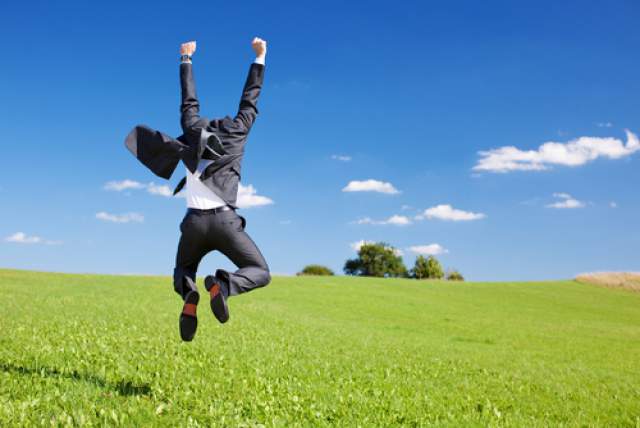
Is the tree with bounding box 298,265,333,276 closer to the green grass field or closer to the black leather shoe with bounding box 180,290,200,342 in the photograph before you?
the green grass field

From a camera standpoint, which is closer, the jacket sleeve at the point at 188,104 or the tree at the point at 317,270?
the jacket sleeve at the point at 188,104

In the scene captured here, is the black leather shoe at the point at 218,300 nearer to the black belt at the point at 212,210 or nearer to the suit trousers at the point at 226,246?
the suit trousers at the point at 226,246

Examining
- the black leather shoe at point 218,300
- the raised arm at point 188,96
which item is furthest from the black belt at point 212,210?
the raised arm at point 188,96

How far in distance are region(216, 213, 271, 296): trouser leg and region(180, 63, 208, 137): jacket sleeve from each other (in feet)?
4.23

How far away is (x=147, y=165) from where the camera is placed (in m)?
6.82

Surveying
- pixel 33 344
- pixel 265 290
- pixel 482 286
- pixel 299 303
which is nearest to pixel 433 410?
pixel 33 344

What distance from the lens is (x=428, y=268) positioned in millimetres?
79188

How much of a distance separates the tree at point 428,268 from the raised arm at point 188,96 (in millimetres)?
74397

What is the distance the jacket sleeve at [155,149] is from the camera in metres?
6.69

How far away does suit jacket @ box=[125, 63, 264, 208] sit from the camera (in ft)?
21.5

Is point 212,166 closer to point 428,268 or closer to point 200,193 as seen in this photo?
point 200,193

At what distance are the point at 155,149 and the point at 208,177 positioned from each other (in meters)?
0.84

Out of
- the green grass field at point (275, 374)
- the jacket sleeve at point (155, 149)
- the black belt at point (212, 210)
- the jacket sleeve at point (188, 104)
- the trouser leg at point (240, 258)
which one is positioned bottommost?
the green grass field at point (275, 374)

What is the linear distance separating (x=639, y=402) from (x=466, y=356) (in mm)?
5939
